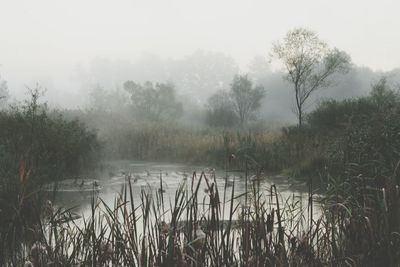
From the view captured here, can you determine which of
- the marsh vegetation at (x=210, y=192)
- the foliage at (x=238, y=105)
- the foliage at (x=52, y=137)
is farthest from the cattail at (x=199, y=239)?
the foliage at (x=238, y=105)

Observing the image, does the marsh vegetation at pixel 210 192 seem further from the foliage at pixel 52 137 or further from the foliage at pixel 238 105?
the foliage at pixel 238 105

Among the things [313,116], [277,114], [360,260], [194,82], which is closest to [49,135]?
[360,260]

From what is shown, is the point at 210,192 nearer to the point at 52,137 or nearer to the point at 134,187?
the point at 134,187

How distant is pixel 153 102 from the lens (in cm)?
4044

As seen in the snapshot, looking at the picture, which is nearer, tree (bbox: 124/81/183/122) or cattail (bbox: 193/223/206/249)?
cattail (bbox: 193/223/206/249)

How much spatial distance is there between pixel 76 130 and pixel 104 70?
89121 millimetres

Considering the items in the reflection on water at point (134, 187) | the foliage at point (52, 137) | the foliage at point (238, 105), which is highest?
the foliage at point (238, 105)

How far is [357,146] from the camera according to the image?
24.2 ft

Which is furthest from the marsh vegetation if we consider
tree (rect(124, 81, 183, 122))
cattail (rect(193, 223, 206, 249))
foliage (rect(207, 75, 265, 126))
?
tree (rect(124, 81, 183, 122))

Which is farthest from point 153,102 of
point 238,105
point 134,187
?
point 134,187

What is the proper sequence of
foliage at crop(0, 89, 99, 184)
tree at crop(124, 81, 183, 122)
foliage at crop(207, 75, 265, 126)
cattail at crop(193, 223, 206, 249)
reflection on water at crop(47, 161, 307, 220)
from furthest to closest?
tree at crop(124, 81, 183, 122), foliage at crop(207, 75, 265, 126), foliage at crop(0, 89, 99, 184), reflection on water at crop(47, 161, 307, 220), cattail at crop(193, 223, 206, 249)

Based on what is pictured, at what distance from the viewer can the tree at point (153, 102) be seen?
40219 millimetres

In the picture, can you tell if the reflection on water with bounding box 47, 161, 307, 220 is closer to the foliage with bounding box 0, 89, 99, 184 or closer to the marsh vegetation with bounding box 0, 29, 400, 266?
the marsh vegetation with bounding box 0, 29, 400, 266

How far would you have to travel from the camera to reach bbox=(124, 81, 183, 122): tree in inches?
1583
